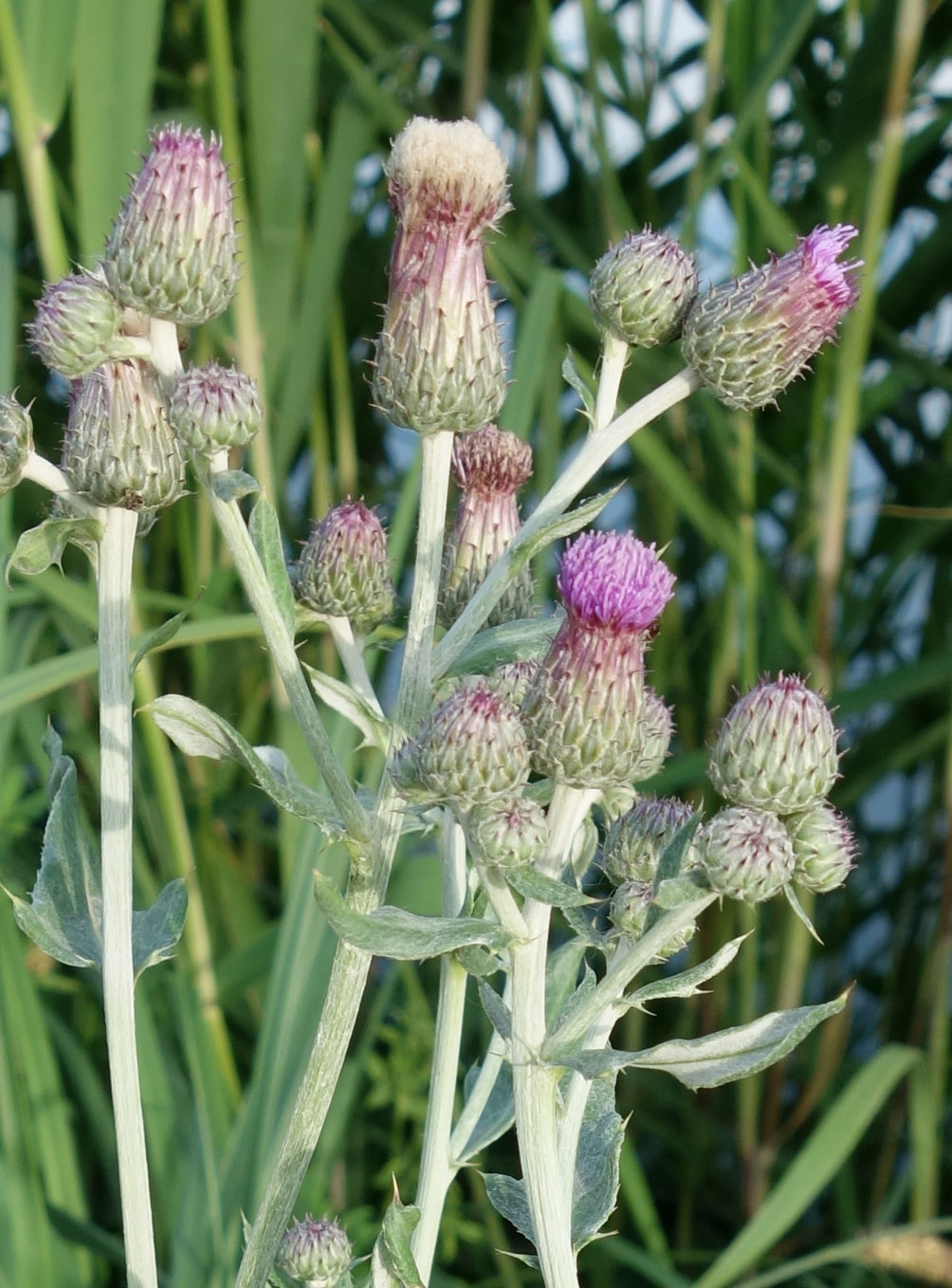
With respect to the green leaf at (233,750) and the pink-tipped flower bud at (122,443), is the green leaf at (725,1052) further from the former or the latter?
the pink-tipped flower bud at (122,443)

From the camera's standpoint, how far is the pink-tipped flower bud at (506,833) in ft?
2.60

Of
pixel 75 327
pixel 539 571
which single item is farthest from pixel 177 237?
pixel 539 571

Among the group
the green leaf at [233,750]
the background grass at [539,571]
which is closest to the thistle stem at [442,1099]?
the green leaf at [233,750]

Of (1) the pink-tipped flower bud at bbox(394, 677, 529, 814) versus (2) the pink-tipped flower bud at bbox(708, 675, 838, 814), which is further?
(2) the pink-tipped flower bud at bbox(708, 675, 838, 814)

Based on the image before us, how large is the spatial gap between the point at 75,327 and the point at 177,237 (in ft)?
0.28

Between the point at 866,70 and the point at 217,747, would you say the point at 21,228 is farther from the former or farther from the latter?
the point at 217,747

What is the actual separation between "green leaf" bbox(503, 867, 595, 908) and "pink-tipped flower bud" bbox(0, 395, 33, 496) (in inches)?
15.9

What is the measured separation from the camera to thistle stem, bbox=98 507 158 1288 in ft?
2.79

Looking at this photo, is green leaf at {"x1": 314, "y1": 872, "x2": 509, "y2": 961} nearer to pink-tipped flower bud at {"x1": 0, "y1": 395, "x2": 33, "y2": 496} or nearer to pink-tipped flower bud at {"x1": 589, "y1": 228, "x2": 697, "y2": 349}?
pink-tipped flower bud at {"x1": 0, "y1": 395, "x2": 33, "y2": 496}

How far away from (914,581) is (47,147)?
1.71 meters

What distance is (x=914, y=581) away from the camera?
8.71ft

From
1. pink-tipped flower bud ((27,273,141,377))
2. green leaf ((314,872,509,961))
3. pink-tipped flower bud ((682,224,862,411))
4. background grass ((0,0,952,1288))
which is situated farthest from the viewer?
background grass ((0,0,952,1288))

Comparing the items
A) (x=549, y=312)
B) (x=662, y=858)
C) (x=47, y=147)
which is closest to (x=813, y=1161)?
A: (x=662, y=858)

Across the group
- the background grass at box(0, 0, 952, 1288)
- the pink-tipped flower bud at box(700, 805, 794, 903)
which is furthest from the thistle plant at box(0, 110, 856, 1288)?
the background grass at box(0, 0, 952, 1288)
